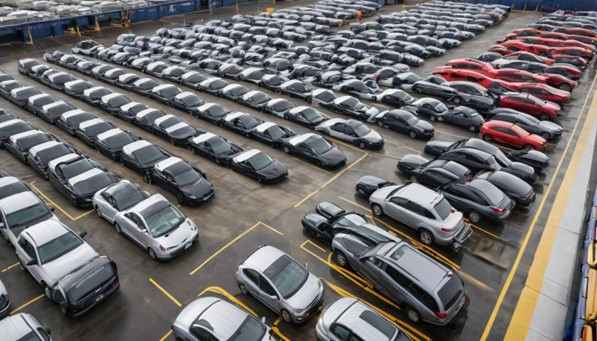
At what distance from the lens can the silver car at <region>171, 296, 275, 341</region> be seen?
411 inches

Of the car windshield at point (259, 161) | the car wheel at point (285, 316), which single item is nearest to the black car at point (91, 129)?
the car windshield at point (259, 161)

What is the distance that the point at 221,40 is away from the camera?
43.5m

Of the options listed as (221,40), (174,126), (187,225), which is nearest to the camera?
(187,225)

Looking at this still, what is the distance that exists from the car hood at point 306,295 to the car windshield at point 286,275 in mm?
111

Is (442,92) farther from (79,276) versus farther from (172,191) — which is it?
(79,276)

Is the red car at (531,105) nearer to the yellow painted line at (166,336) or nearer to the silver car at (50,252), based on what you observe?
the yellow painted line at (166,336)

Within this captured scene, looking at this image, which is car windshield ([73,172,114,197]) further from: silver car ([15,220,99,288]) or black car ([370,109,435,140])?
black car ([370,109,435,140])

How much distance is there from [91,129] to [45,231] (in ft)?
33.6

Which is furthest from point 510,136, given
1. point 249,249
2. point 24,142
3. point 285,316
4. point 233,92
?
point 24,142

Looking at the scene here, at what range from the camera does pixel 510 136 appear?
2220cm

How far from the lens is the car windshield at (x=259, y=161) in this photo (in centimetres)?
1962

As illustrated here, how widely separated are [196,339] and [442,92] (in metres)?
24.6

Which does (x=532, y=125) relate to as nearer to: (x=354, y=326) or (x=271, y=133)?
(x=271, y=133)

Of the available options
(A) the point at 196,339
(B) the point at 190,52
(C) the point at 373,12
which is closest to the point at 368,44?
(B) the point at 190,52
